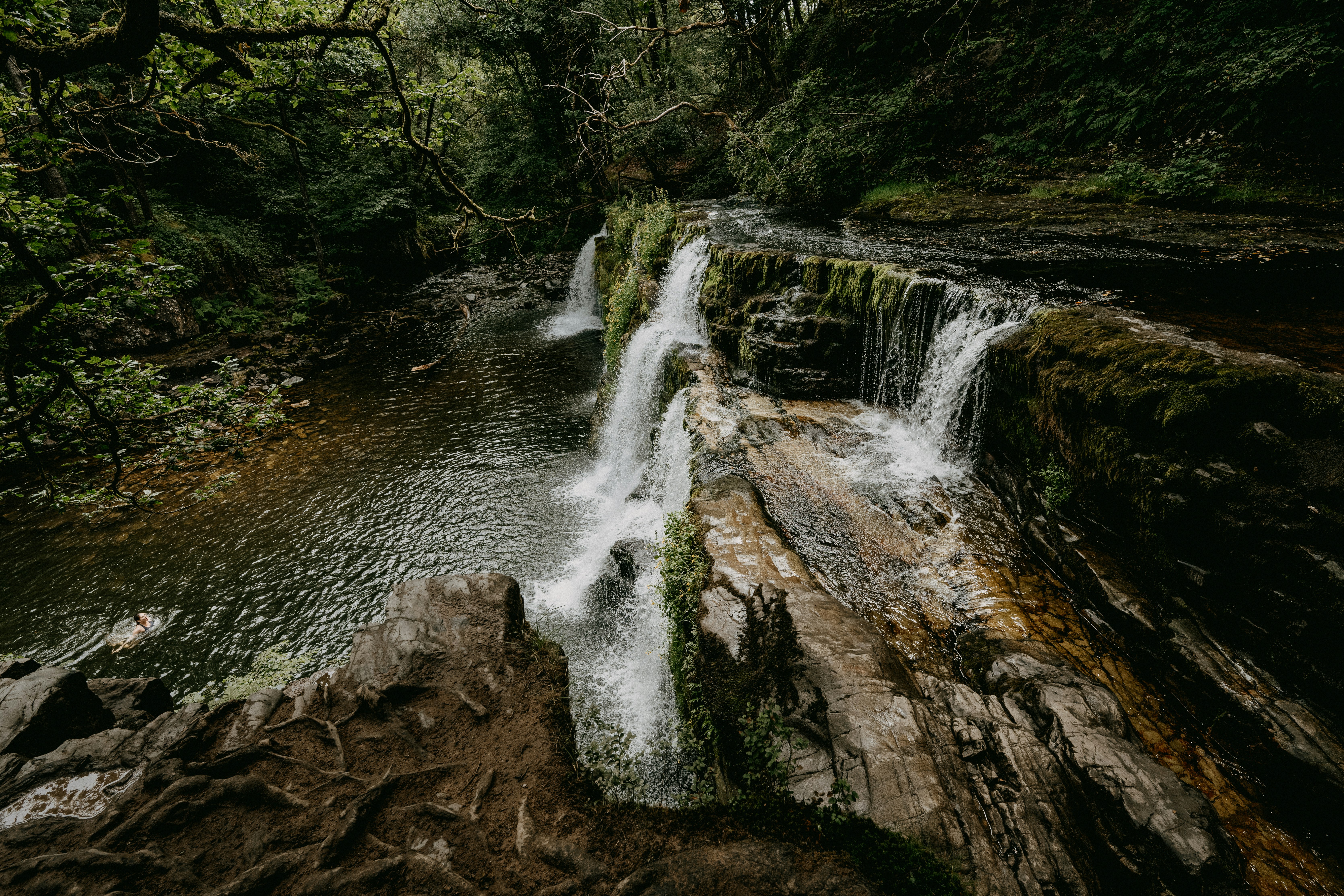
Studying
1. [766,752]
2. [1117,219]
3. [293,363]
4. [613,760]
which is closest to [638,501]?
[613,760]

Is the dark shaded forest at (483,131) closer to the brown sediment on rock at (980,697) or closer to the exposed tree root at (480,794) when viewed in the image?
Answer: the brown sediment on rock at (980,697)

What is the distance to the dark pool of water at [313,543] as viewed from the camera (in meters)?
7.29

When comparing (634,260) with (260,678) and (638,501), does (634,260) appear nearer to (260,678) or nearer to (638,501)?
(638,501)

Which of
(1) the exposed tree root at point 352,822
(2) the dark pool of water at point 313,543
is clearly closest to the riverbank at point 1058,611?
(1) the exposed tree root at point 352,822

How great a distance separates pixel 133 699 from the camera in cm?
502

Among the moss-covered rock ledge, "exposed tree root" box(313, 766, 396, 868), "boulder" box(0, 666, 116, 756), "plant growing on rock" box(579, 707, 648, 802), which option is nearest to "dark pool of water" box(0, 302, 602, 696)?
"boulder" box(0, 666, 116, 756)

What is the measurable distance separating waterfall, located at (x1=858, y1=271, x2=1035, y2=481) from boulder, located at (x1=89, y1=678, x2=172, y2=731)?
877cm

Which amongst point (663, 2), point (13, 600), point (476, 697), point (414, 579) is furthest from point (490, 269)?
point (476, 697)

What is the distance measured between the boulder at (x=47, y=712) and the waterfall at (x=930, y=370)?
8987mm

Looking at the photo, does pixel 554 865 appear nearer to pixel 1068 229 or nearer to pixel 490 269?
pixel 1068 229

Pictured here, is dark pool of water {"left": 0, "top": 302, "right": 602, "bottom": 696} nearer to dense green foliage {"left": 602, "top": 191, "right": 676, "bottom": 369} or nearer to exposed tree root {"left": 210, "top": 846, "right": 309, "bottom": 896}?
dense green foliage {"left": 602, "top": 191, "right": 676, "bottom": 369}

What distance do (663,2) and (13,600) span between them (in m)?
29.5

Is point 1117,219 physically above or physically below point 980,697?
above

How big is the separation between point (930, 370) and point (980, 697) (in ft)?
15.9
